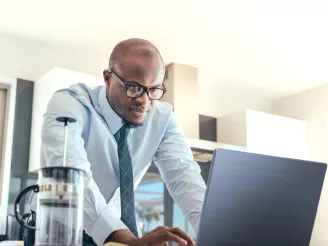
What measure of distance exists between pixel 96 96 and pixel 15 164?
2.07 meters

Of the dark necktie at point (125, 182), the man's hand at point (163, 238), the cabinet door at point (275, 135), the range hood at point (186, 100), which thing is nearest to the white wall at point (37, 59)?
the range hood at point (186, 100)

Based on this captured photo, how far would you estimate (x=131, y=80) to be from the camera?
1.34 meters

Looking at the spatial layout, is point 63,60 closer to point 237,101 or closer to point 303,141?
point 237,101

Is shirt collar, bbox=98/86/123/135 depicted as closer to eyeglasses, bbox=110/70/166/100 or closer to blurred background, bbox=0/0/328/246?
eyeglasses, bbox=110/70/166/100

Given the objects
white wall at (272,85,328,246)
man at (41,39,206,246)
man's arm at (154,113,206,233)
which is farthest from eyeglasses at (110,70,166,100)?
white wall at (272,85,328,246)

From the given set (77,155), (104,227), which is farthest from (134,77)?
(104,227)

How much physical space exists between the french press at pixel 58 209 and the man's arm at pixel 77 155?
188mm

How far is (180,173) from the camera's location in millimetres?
1489

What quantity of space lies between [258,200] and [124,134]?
0.52 meters

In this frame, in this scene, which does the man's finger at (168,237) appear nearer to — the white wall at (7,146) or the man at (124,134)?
the man at (124,134)

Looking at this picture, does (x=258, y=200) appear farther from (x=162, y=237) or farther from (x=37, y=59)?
(x=37, y=59)

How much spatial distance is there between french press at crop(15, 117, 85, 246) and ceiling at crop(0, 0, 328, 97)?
7.63 feet

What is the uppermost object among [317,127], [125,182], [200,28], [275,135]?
[200,28]

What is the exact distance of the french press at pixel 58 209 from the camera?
34.6 inches
